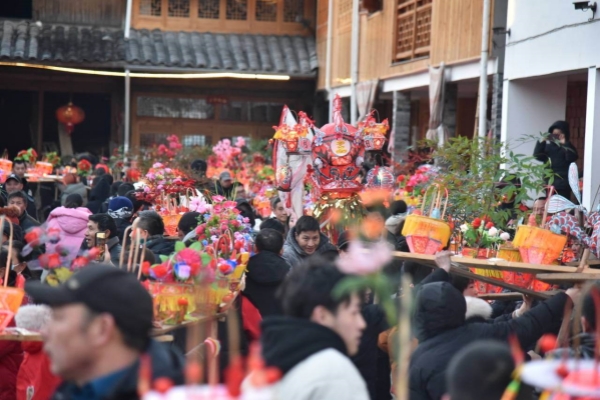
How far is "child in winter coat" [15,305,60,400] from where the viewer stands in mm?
5617

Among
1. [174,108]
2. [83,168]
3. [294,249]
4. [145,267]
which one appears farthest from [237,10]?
[145,267]

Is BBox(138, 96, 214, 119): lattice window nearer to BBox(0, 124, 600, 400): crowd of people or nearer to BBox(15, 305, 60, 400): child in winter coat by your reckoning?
BBox(0, 124, 600, 400): crowd of people

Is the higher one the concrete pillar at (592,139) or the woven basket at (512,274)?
the concrete pillar at (592,139)

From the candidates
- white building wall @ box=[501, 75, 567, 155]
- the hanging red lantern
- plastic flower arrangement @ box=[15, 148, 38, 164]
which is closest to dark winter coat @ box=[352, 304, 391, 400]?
white building wall @ box=[501, 75, 567, 155]

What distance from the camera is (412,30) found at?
18234mm

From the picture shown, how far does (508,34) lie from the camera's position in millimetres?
13953

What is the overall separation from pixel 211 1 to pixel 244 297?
1857cm

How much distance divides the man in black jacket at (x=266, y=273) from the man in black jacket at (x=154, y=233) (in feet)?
2.62

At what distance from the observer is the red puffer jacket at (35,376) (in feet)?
19.5

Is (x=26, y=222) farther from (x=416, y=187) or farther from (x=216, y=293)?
(x=216, y=293)

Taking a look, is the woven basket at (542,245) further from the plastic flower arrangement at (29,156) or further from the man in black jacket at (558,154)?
the plastic flower arrangement at (29,156)

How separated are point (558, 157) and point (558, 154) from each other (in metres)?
0.03

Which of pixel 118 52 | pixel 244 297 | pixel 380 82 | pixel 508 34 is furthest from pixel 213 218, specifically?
pixel 118 52

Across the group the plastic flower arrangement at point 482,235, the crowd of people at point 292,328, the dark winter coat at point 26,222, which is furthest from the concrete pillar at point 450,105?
the plastic flower arrangement at point 482,235
